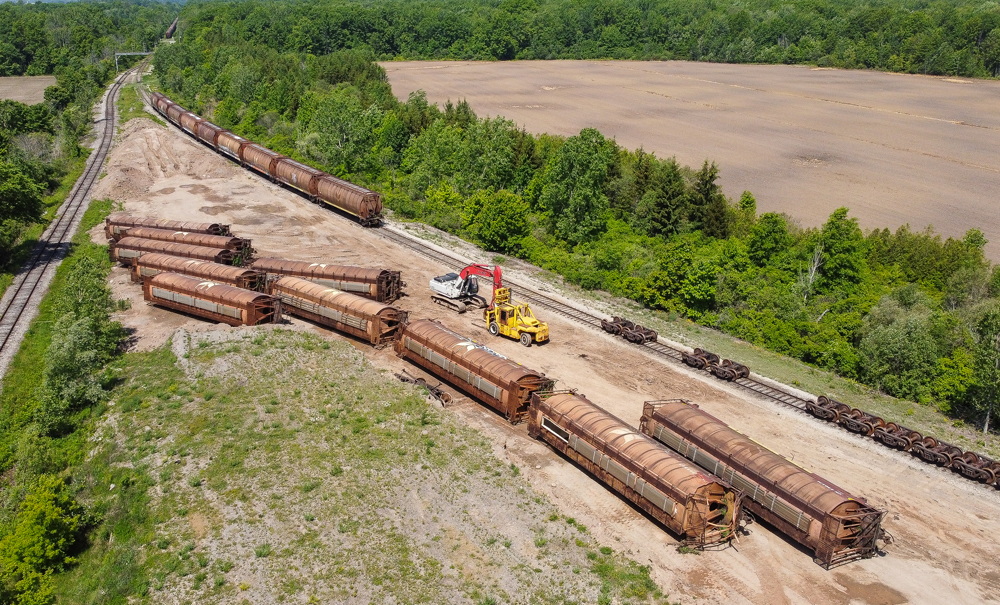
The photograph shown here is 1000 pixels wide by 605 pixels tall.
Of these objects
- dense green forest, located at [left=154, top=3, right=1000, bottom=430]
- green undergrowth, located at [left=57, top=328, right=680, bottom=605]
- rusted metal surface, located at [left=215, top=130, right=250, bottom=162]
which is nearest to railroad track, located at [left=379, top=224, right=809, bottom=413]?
dense green forest, located at [left=154, top=3, right=1000, bottom=430]

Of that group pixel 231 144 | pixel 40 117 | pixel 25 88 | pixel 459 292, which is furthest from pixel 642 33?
pixel 459 292

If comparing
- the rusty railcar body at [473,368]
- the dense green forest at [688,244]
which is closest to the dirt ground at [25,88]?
the dense green forest at [688,244]

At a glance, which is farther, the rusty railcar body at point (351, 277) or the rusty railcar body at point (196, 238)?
the rusty railcar body at point (196, 238)

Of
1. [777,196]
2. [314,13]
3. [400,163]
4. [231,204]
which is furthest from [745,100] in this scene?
[314,13]

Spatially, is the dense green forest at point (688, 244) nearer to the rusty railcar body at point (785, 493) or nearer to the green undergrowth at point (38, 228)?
the rusty railcar body at point (785, 493)

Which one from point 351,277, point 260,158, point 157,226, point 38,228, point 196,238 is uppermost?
point 260,158

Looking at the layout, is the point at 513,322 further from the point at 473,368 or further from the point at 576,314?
the point at 473,368
